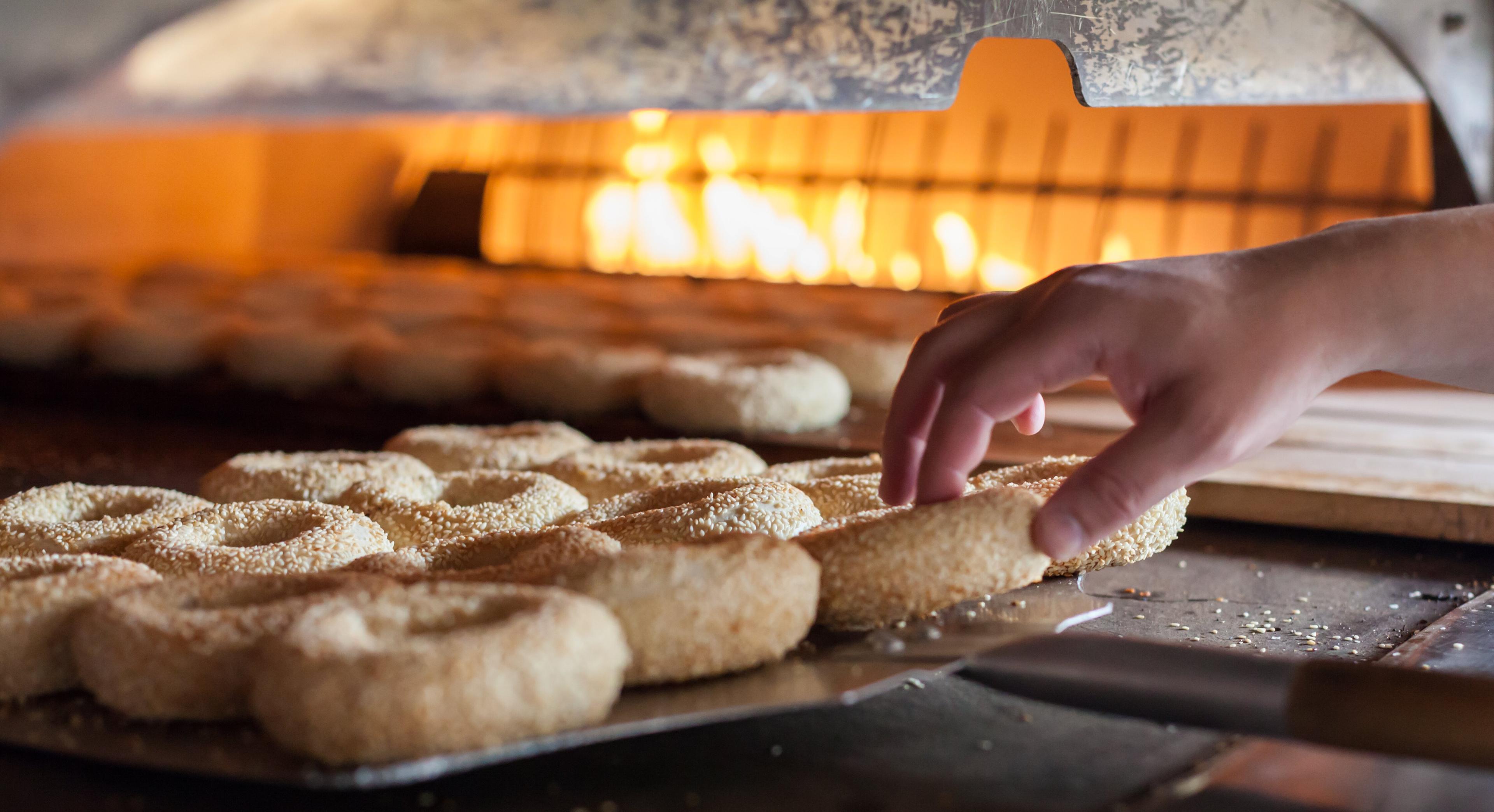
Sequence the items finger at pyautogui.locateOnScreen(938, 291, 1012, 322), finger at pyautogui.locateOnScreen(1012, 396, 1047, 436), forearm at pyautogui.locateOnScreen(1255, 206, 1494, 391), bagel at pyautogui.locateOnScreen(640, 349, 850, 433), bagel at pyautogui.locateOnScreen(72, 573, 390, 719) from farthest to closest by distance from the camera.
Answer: bagel at pyautogui.locateOnScreen(640, 349, 850, 433) → finger at pyautogui.locateOnScreen(1012, 396, 1047, 436) → finger at pyautogui.locateOnScreen(938, 291, 1012, 322) → forearm at pyautogui.locateOnScreen(1255, 206, 1494, 391) → bagel at pyautogui.locateOnScreen(72, 573, 390, 719)

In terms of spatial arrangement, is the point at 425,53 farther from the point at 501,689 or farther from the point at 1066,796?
the point at 1066,796

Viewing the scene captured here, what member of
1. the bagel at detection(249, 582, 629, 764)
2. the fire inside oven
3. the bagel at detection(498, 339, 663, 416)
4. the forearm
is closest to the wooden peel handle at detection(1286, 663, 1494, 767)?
the forearm

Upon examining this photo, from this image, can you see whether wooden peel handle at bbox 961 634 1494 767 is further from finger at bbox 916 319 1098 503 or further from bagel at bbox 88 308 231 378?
bagel at bbox 88 308 231 378

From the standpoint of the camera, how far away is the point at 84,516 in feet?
5.10

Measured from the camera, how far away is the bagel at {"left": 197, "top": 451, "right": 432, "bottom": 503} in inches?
65.6

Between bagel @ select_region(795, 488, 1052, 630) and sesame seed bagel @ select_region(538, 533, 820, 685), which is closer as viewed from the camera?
sesame seed bagel @ select_region(538, 533, 820, 685)

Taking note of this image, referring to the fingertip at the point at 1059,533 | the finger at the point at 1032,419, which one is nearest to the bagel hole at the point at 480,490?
the finger at the point at 1032,419

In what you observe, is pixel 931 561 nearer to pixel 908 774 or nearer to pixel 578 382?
pixel 908 774

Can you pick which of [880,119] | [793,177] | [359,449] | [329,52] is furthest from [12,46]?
[880,119]

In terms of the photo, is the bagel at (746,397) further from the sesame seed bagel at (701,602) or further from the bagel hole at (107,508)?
the sesame seed bagel at (701,602)

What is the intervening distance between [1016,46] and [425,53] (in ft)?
16.2

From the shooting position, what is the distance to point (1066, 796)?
0.93 m

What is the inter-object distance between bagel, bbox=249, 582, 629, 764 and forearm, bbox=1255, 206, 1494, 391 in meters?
0.66

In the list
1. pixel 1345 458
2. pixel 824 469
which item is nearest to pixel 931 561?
pixel 824 469
